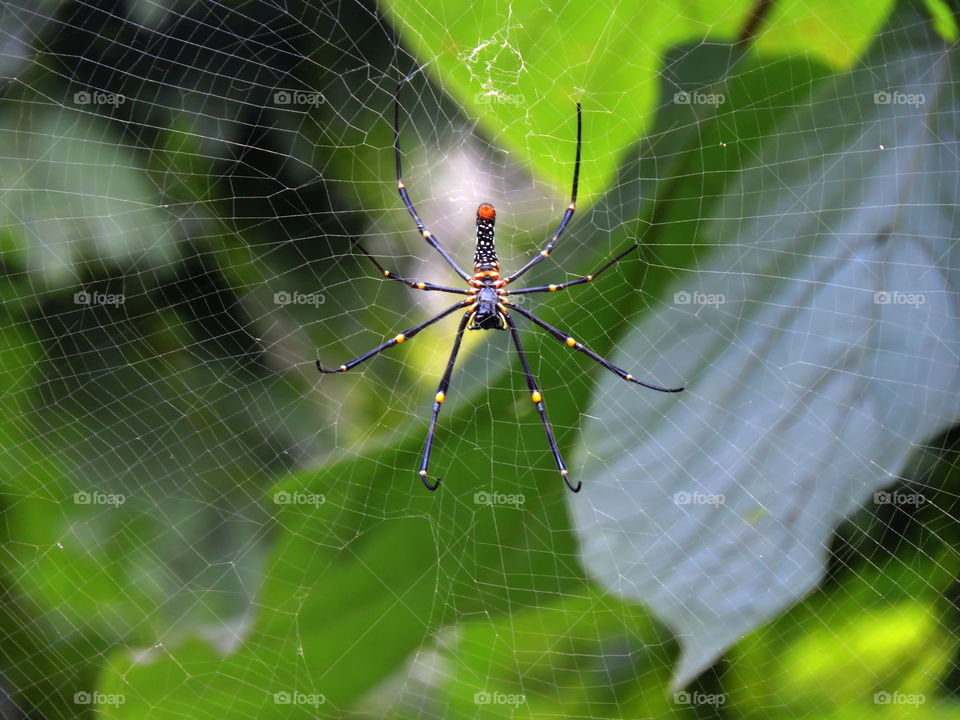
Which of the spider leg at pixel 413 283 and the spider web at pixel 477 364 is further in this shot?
the spider leg at pixel 413 283

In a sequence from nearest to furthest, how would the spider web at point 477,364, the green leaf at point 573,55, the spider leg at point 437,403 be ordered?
the green leaf at point 573,55 < the spider web at point 477,364 < the spider leg at point 437,403

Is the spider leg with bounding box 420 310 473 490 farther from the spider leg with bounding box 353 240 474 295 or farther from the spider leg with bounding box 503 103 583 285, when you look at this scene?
the spider leg with bounding box 503 103 583 285

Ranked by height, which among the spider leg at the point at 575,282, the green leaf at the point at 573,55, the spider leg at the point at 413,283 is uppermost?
the green leaf at the point at 573,55

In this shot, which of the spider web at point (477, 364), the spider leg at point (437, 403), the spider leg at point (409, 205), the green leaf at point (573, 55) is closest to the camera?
the green leaf at point (573, 55)

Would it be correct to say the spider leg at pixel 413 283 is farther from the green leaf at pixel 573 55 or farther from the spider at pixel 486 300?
the green leaf at pixel 573 55

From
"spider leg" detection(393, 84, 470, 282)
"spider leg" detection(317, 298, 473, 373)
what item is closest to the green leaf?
"spider leg" detection(393, 84, 470, 282)

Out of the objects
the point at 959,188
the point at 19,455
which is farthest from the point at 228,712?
the point at 959,188

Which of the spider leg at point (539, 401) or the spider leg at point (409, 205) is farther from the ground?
the spider leg at point (409, 205)

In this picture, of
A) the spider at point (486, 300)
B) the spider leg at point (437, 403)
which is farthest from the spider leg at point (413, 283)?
the spider leg at point (437, 403)
